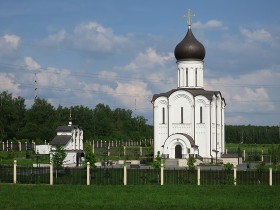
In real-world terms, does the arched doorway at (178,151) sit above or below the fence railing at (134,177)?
above

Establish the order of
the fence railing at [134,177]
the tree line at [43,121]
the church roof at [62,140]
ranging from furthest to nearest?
the tree line at [43,121] < the church roof at [62,140] < the fence railing at [134,177]

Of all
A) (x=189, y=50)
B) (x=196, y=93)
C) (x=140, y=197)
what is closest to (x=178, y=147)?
(x=196, y=93)

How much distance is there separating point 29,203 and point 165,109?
28179 mm

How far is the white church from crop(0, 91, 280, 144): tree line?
18.3 m

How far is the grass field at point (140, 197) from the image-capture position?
1400cm

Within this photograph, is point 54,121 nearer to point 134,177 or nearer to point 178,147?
point 178,147

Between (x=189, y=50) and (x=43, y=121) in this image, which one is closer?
(x=189, y=50)

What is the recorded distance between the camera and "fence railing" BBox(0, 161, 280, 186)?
70.8 ft

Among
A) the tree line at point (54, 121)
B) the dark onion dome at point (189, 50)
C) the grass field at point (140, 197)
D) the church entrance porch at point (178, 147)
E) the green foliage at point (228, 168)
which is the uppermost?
the dark onion dome at point (189, 50)

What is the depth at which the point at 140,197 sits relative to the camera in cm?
1590

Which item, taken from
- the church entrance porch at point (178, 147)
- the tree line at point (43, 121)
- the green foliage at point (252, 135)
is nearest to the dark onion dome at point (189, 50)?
the church entrance porch at point (178, 147)

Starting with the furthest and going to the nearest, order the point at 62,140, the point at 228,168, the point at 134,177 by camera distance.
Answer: the point at 62,140 → the point at 228,168 → the point at 134,177

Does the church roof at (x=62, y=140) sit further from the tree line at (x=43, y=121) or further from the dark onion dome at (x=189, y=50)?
the tree line at (x=43, y=121)

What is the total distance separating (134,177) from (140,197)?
7886mm
